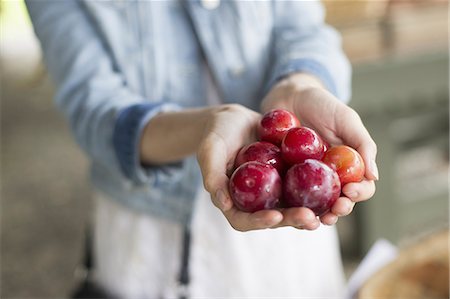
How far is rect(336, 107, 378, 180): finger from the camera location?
2.17ft

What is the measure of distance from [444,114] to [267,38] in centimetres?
131

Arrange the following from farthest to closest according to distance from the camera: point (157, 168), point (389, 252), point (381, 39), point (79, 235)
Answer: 1. point (79, 235)
2. point (381, 39)
3. point (389, 252)
4. point (157, 168)

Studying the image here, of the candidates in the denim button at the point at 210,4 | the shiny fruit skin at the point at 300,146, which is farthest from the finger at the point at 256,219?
the denim button at the point at 210,4

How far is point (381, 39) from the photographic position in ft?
5.84

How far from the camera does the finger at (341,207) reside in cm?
60

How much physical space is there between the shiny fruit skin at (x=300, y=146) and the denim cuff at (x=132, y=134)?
0.20 m

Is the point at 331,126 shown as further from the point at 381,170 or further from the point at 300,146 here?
the point at 381,170

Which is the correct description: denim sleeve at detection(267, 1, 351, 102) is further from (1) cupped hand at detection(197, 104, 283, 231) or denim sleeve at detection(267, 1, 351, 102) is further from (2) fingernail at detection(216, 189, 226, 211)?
(2) fingernail at detection(216, 189, 226, 211)

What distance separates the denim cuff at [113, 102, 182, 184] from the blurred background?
0.67 m

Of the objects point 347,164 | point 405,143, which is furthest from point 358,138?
point 405,143

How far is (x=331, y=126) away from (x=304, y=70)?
147 millimetres

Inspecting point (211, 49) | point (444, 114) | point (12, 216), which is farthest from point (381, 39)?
point (12, 216)

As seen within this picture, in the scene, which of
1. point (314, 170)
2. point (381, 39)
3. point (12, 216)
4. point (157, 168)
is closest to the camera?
point (314, 170)

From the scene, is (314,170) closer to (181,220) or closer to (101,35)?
(181,220)
